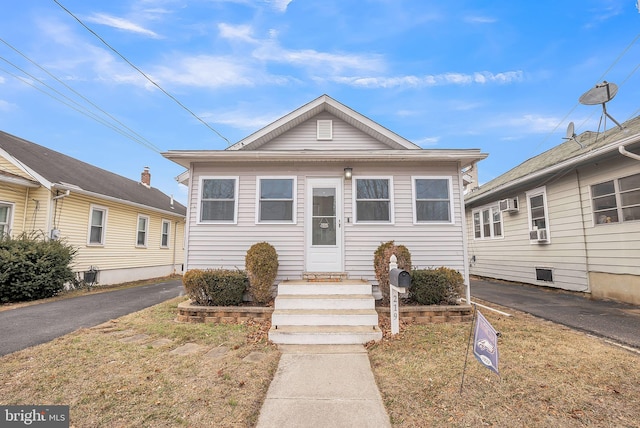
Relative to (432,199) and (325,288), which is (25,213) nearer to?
(325,288)

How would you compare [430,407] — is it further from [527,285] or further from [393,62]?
[393,62]

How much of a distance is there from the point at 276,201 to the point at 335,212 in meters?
1.40

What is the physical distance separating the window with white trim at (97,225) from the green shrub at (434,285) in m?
11.2

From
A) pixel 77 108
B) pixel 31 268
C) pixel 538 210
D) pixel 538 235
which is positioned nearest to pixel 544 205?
pixel 538 210

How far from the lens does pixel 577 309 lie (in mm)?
6410

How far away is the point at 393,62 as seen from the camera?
542 inches

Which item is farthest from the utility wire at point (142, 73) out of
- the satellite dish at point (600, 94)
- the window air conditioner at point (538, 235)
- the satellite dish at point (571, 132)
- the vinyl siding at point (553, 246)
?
the satellite dish at point (571, 132)

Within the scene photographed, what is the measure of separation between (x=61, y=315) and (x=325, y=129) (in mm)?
7389

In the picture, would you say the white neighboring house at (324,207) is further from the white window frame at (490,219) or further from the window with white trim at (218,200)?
the white window frame at (490,219)

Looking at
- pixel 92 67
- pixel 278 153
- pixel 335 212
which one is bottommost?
pixel 335 212

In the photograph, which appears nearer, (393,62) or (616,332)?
(616,332)

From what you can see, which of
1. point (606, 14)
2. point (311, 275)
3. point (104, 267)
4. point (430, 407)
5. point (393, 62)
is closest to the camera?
point (430, 407)

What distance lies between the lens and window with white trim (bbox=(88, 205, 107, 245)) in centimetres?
1079

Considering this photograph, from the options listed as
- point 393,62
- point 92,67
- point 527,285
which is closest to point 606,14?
point 393,62
